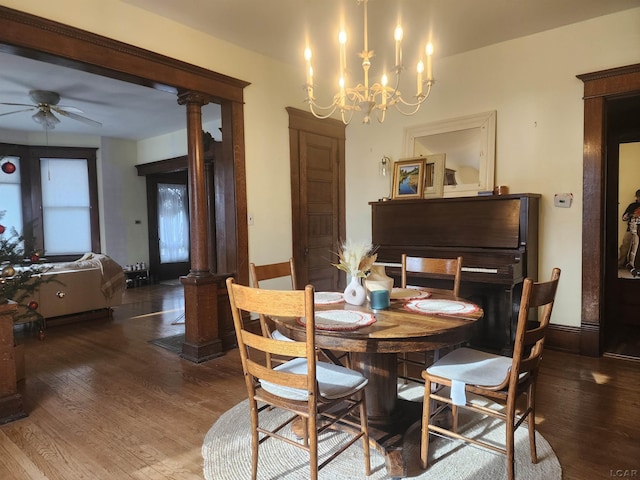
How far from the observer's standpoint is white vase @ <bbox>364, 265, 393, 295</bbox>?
2246 millimetres

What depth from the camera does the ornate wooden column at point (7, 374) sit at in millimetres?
2518

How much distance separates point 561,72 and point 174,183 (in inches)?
284

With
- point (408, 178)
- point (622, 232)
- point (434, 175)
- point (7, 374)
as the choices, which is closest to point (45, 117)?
point (7, 374)

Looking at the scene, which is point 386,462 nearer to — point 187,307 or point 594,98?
point 187,307

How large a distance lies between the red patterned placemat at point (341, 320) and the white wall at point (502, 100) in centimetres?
215

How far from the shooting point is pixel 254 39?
3.77 meters

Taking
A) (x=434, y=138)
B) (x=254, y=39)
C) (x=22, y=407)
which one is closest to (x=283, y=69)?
(x=254, y=39)

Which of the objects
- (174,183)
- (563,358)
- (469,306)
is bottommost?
(563,358)

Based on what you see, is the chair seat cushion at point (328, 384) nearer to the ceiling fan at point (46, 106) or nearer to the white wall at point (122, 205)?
the ceiling fan at point (46, 106)

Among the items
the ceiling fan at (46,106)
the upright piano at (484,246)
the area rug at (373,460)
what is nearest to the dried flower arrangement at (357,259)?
the area rug at (373,460)

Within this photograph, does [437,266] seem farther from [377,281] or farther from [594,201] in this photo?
[594,201]

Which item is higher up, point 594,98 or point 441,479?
point 594,98

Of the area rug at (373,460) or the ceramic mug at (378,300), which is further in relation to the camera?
the ceramic mug at (378,300)

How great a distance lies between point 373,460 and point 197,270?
7.33 ft
